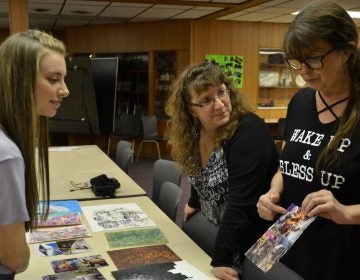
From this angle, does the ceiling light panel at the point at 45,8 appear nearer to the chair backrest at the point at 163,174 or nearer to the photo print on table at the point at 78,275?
the chair backrest at the point at 163,174

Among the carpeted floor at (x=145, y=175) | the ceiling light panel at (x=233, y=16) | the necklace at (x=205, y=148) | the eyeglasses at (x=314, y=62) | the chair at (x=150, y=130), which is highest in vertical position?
the ceiling light panel at (x=233, y=16)

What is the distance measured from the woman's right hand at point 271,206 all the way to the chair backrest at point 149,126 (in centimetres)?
604

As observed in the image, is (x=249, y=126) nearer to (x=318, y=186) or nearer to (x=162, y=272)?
(x=318, y=186)

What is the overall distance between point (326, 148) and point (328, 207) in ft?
0.64

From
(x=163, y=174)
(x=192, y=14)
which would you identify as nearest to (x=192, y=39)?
(x=192, y=14)

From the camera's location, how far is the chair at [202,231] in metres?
1.93

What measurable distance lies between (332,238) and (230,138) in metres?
0.60

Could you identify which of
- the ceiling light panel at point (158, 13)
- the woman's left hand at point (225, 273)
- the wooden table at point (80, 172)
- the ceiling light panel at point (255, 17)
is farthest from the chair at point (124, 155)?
the ceiling light panel at point (255, 17)

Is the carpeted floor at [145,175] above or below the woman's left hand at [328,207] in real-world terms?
below

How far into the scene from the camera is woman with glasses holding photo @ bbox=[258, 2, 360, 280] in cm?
117

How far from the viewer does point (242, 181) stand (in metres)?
1.63

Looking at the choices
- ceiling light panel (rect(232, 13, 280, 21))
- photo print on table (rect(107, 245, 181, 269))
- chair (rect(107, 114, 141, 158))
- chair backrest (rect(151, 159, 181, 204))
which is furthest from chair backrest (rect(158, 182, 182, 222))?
ceiling light panel (rect(232, 13, 280, 21))

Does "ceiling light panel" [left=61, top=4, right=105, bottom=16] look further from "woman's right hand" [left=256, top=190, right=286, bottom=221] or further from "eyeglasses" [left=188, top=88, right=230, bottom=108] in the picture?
"woman's right hand" [left=256, top=190, right=286, bottom=221]

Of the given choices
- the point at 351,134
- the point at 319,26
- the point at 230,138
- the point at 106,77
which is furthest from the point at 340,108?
the point at 106,77
